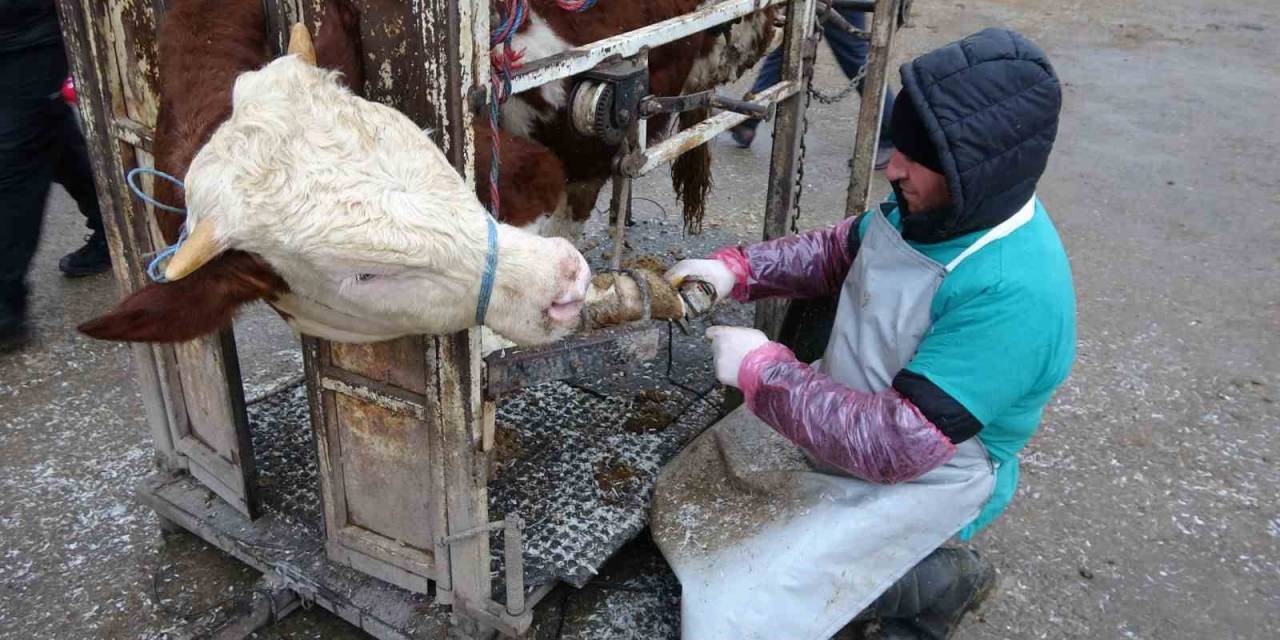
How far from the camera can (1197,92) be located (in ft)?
24.7

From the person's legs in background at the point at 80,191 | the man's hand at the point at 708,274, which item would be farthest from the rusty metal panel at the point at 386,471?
the person's legs in background at the point at 80,191

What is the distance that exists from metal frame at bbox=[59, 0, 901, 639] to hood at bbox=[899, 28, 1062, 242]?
26.4 inches

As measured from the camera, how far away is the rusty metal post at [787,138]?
9.48ft

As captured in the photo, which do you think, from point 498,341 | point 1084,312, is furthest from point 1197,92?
point 498,341

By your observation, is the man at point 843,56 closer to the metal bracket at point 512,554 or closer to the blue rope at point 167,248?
the metal bracket at point 512,554

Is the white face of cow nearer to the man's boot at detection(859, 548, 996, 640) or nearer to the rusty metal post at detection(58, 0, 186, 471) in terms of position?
the rusty metal post at detection(58, 0, 186, 471)

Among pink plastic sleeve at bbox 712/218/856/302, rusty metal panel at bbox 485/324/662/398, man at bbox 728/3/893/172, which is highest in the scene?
rusty metal panel at bbox 485/324/662/398

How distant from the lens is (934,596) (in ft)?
7.41

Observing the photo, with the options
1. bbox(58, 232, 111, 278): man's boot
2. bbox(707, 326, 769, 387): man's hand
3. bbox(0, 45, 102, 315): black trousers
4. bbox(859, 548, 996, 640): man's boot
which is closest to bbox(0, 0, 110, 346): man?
bbox(0, 45, 102, 315): black trousers

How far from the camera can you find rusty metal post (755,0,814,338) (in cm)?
289

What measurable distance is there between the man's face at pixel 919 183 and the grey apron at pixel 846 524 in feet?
0.35

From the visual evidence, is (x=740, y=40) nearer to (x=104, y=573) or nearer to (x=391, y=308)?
(x=391, y=308)

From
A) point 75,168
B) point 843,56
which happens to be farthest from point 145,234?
point 843,56

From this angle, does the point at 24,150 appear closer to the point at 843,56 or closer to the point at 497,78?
the point at 497,78
